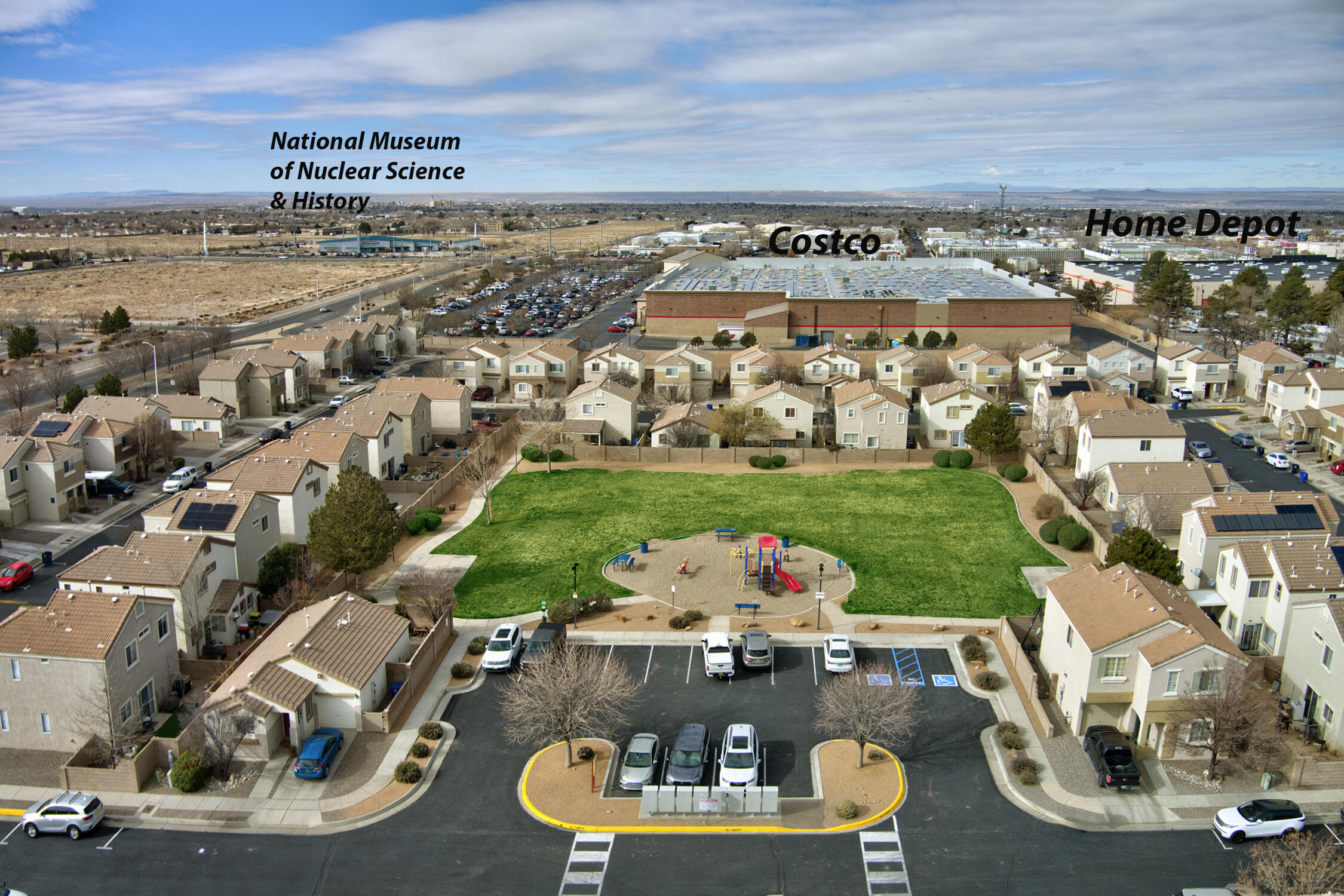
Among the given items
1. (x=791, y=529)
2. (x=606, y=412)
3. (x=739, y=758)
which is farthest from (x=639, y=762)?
(x=606, y=412)

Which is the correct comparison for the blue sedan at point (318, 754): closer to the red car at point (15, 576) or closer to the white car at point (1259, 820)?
the red car at point (15, 576)

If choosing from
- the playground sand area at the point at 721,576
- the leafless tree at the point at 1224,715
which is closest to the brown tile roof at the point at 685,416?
the playground sand area at the point at 721,576

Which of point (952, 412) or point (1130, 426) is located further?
point (952, 412)

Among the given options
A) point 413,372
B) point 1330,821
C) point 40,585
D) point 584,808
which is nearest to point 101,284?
point 413,372

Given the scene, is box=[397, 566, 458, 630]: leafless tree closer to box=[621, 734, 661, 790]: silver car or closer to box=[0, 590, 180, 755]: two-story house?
box=[0, 590, 180, 755]: two-story house

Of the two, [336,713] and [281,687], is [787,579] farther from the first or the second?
[281,687]

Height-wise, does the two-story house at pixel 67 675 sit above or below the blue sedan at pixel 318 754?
above

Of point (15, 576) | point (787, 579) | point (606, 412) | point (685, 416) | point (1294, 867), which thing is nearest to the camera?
point (1294, 867)
